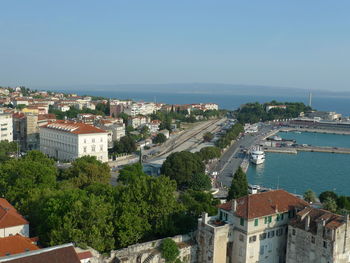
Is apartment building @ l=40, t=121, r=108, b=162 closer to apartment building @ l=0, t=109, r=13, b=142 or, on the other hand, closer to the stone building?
apartment building @ l=0, t=109, r=13, b=142

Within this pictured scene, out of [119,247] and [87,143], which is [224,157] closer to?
[87,143]

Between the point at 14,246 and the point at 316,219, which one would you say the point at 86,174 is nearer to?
the point at 14,246

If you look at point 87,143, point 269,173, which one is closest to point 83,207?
point 87,143

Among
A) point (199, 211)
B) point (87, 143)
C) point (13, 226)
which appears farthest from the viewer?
point (87, 143)

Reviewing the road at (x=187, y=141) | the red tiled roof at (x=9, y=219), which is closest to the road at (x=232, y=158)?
the road at (x=187, y=141)

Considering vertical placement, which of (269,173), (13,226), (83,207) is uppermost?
(83,207)

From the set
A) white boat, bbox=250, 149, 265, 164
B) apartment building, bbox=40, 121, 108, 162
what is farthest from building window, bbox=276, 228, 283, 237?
white boat, bbox=250, 149, 265, 164
